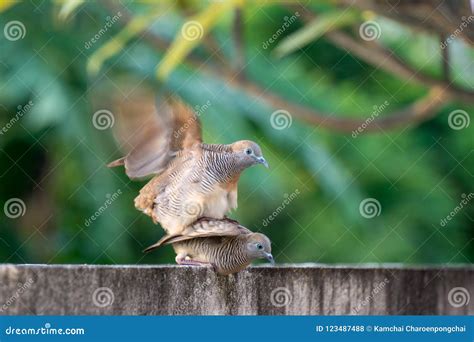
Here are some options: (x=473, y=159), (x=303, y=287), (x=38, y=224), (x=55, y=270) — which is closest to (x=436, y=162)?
(x=473, y=159)

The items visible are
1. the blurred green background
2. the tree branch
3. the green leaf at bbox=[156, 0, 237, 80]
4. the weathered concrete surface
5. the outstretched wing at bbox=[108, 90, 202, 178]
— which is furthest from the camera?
the blurred green background

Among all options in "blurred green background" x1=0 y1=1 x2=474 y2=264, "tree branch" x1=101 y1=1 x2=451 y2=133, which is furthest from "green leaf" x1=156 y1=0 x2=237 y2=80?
"blurred green background" x1=0 y1=1 x2=474 y2=264

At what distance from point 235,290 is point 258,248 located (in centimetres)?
25

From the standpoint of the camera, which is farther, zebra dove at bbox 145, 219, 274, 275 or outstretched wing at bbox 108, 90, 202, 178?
outstretched wing at bbox 108, 90, 202, 178

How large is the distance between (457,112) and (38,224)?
2.13m

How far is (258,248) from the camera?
242 cm

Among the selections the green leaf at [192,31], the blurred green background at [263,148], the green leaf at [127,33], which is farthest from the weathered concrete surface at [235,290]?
the blurred green background at [263,148]

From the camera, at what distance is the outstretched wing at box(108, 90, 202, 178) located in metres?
2.79

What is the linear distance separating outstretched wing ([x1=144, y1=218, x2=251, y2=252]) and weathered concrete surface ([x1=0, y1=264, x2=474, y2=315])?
0.22m

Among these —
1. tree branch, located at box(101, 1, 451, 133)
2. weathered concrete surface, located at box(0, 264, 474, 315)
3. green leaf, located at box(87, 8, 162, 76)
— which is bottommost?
weathered concrete surface, located at box(0, 264, 474, 315)

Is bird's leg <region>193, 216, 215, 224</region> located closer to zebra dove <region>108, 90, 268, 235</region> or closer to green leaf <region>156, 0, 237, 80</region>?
zebra dove <region>108, 90, 268, 235</region>

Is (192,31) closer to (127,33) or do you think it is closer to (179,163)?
(127,33)

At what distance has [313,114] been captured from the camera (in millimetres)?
3402

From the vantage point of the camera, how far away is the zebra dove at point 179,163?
269 cm
